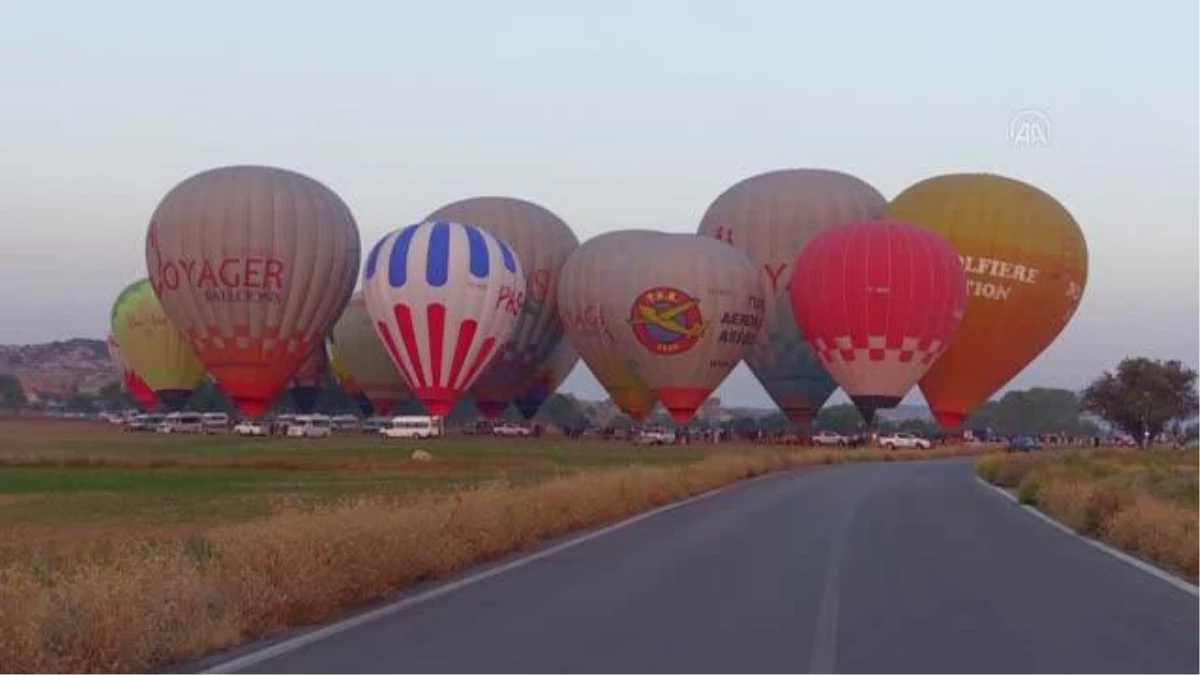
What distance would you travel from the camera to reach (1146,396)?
105 m

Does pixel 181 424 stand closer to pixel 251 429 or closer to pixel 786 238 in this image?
pixel 251 429

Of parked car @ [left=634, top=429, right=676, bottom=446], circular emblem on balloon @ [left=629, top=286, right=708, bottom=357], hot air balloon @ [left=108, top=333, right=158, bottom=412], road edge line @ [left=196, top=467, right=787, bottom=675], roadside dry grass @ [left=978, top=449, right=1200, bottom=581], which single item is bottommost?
road edge line @ [left=196, top=467, right=787, bottom=675]

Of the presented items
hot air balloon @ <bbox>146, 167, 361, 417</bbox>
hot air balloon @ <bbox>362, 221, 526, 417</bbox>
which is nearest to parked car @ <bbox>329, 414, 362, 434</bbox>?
hot air balloon @ <bbox>146, 167, 361, 417</bbox>

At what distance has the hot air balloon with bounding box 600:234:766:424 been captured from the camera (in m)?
83.9

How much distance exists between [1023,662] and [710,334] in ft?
237

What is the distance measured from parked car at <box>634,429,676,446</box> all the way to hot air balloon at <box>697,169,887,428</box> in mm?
6237

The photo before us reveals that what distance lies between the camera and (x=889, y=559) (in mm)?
21938

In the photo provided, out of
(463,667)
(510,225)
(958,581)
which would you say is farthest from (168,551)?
(510,225)

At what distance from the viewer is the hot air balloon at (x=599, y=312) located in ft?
284

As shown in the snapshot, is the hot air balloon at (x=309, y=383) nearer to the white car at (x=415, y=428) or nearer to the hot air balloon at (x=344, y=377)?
the hot air balloon at (x=344, y=377)

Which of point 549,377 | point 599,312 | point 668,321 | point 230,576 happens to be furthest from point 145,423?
point 230,576

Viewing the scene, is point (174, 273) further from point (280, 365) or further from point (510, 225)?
point (510, 225)

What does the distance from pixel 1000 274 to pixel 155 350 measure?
55.7 m

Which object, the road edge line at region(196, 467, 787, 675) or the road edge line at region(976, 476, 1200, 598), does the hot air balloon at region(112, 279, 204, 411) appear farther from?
the road edge line at region(196, 467, 787, 675)
